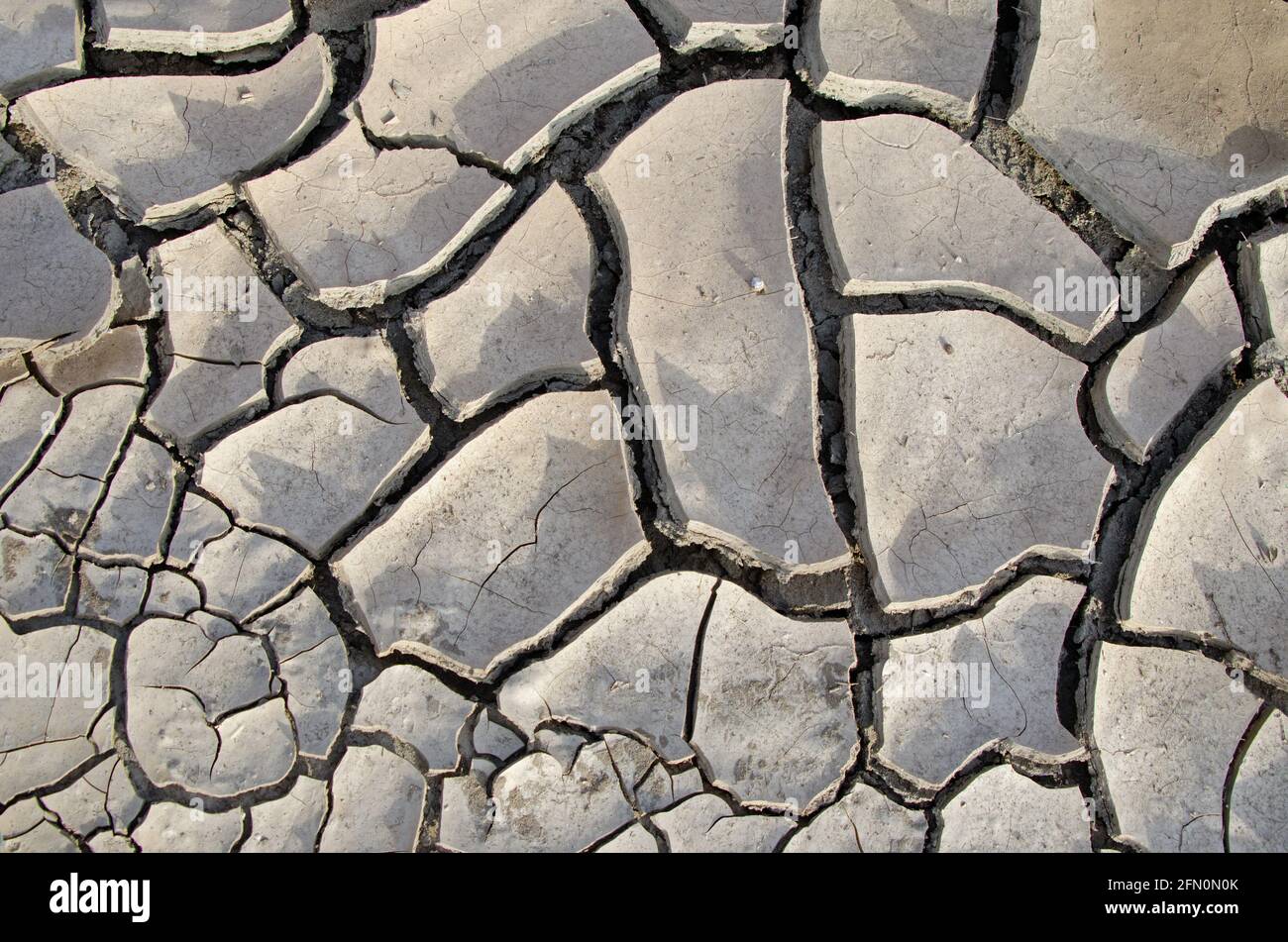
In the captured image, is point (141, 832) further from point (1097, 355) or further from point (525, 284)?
point (1097, 355)

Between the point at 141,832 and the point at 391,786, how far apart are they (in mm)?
608

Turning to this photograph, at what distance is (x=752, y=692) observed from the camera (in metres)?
2.15

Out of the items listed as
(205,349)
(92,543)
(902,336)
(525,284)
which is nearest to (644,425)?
(525,284)

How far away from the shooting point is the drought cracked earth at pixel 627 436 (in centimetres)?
211

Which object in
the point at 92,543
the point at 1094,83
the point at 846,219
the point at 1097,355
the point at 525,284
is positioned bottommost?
the point at 92,543

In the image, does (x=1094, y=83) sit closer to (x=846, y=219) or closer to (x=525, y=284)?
(x=846, y=219)

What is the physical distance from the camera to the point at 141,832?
80.7 inches

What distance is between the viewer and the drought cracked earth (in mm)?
2109

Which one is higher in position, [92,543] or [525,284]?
[525,284]

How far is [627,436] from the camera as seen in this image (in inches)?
84.6

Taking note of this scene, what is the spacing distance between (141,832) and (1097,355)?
2.74 m

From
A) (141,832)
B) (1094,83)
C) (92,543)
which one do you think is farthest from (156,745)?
(1094,83)

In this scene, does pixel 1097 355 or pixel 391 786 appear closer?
pixel 391 786

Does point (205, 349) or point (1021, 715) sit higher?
point (205, 349)
